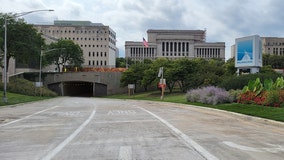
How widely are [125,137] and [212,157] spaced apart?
434 cm

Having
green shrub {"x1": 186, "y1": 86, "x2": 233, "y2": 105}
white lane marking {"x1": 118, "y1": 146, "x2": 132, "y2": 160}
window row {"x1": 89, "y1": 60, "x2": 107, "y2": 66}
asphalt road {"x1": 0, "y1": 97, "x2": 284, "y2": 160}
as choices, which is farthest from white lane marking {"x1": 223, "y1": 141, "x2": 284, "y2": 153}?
window row {"x1": 89, "y1": 60, "x2": 107, "y2": 66}

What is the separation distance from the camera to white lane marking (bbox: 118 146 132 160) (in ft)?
29.9

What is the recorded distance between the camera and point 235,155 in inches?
367

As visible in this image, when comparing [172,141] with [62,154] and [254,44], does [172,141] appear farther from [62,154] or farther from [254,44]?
[254,44]

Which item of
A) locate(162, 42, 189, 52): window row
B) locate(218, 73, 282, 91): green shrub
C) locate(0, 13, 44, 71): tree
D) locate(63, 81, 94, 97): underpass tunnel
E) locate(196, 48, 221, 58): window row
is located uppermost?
locate(162, 42, 189, 52): window row

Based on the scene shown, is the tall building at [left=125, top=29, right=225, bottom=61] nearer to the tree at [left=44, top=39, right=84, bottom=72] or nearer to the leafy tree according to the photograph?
the tree at [left=44, top=39, right=84, bottom=72]

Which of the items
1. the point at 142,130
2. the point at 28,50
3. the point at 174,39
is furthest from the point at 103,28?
the point at 142,130

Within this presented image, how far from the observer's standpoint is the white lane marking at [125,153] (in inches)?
359

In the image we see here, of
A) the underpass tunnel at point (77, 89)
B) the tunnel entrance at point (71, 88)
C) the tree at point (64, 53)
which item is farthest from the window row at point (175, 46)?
the tree at point (64, 53)

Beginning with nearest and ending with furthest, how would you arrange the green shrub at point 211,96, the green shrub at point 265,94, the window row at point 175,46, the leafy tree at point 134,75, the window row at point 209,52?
the green shrub at point 265,94
the green shrub at point 211,96
the leafy tree at point 134,75
the window row at point 175,46
the window row at point 209,52

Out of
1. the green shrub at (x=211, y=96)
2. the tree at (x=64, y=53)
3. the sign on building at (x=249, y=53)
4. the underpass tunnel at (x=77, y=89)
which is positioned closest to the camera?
the green shrub at (x=211, y=96)

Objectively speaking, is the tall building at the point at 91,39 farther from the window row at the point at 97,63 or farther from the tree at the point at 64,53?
the tree at the point at 64,53

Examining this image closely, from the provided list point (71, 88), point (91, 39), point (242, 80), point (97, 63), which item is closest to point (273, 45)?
point (97, 63)

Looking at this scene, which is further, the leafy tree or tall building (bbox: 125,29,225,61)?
tall building (bbox: 125,29,225,61)
